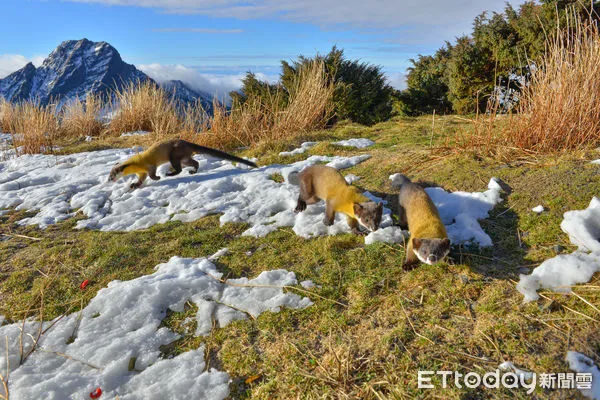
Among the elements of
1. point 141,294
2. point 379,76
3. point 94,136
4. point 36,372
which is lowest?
point 36,372

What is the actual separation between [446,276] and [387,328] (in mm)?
830

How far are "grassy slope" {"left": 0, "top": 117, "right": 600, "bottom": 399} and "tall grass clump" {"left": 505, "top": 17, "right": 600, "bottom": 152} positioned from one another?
0.36 m

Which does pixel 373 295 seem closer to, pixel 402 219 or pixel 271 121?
pixel 402 219

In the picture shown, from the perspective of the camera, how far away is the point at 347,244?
3818mm

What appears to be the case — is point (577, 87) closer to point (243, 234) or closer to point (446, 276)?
point (446, 276)

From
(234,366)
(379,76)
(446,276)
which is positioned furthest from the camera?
(379,76)

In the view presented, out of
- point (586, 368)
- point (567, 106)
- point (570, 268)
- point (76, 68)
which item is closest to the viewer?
point (586, 368)

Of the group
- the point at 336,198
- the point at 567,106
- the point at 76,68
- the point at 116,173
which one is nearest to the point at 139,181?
the point at 116,173

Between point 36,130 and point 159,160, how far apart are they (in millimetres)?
6303

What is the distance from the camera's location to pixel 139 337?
9.15 ft

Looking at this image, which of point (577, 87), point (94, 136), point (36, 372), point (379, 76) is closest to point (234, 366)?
point (36, 372)

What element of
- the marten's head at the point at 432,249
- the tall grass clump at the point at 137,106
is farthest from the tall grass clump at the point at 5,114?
the marten's head at the point at 432,249

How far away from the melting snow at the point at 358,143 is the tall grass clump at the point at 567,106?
3183 millimetres

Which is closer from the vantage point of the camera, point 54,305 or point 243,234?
point 54,305
